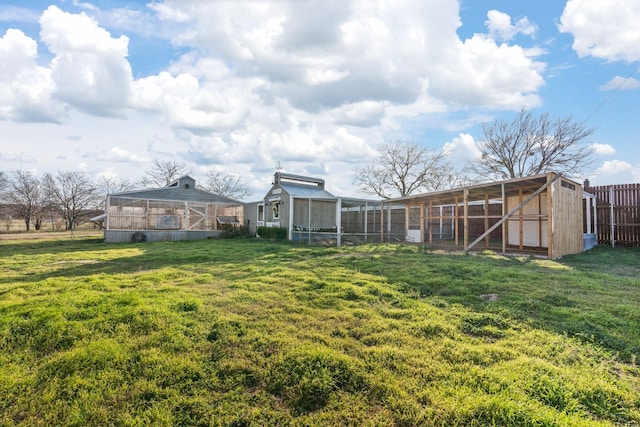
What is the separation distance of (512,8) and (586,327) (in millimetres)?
9137

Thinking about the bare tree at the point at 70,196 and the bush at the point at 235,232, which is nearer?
the bush at the point at 235,232

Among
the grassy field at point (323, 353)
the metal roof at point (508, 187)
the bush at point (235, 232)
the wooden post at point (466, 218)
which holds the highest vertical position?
the metal roof at point (508, 187)

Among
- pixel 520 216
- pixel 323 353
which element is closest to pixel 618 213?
pixel 520 216

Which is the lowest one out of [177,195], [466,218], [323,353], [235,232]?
[323,353]

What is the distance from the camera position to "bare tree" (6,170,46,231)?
98.3ft

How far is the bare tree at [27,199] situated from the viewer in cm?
2997

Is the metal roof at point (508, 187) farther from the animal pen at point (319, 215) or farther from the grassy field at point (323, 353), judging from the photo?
the grassy field at point (323, 353)

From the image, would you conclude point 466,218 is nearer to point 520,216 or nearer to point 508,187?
point 520,216

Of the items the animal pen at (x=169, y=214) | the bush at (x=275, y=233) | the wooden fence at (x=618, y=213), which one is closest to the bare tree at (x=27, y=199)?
the animal pen at (x=169, y=214)

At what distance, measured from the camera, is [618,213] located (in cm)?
1288

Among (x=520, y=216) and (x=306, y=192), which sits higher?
(x=306, y=192)

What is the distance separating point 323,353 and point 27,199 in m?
39.5

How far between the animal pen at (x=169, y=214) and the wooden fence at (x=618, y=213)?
19448 millimetres

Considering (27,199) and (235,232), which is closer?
(235,232)
